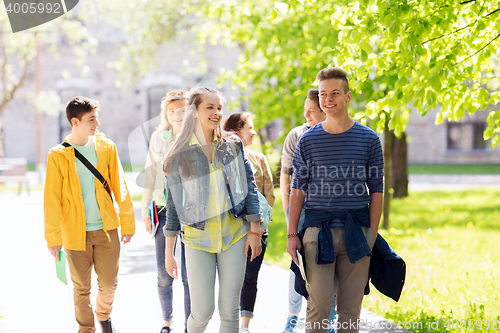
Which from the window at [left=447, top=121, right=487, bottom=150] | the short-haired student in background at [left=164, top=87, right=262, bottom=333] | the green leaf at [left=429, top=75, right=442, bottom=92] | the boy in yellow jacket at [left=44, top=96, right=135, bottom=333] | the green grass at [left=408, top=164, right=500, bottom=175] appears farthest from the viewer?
the window at [left=447, top=121, right=487, bottom=150]

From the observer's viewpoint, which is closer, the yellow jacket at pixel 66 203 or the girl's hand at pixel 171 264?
the girl's hand at pixel 171 264

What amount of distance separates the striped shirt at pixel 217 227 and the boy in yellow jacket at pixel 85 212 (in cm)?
89

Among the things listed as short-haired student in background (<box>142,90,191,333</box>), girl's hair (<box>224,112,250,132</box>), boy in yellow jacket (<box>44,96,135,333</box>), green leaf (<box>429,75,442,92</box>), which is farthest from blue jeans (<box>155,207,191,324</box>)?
green leaf (<box>429,75,442,92</box>)

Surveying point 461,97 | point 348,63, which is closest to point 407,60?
point 348,63

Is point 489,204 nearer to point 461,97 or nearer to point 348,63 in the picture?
point 461,97

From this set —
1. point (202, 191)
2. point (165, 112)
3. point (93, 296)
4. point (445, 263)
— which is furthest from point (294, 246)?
point (445, 263)

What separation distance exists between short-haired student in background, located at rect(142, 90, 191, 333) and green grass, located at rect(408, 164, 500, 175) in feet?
74.9

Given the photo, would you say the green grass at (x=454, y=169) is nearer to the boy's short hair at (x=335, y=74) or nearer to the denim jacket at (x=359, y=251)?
the denim jacket at (x=359, y=251)

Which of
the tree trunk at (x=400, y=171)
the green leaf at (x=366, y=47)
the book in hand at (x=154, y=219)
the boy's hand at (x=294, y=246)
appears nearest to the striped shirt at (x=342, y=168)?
the boy's hand at (x=294, y=246)

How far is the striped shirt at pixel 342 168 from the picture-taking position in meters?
3.22

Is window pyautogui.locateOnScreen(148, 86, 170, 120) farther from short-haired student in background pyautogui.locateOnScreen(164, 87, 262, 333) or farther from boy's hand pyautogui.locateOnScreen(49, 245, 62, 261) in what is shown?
short-haired student in background pyautogui.locateOnScreen(164, 87, 262, 333)

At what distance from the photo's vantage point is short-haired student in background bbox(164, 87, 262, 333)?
3.26 meters

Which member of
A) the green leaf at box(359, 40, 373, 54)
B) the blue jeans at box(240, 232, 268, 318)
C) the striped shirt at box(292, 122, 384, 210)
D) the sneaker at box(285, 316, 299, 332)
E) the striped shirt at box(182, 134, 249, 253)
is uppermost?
the green leaf at box(359, 40, 373, 54)

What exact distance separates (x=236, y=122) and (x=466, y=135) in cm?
3049
